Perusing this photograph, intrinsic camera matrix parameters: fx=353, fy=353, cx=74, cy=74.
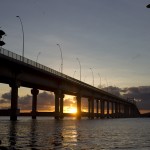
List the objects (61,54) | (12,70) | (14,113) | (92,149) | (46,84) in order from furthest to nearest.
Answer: (61,54) < (46,84) < (14,113) < (12,70) < (92,149)

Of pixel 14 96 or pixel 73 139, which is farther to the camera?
pixel 14 96

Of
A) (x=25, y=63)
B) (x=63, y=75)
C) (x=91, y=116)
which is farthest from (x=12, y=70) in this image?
(x=91, y=116)

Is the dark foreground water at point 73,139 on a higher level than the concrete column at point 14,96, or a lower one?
lower

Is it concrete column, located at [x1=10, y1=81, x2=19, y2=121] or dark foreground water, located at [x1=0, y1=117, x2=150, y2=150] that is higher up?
concrete column, located at [x1=10, y1=81, x2=19, y2=121]

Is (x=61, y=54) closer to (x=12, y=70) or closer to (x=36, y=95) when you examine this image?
(x=36, y=95)

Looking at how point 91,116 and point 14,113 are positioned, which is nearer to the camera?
point 14,113

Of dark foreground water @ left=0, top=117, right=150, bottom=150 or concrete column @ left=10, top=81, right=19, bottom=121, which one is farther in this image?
concrete column @ left=10, top=81, right=19, bottom=121

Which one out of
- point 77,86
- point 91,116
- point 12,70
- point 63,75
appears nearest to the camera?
point 12,70

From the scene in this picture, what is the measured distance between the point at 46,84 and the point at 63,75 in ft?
45.6

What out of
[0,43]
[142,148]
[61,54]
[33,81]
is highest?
[61,54]

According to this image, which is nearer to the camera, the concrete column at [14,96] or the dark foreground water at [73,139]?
the dark foreground water at [73,139]

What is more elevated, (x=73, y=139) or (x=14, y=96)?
(x=14, y=96)

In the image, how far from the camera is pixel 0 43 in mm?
18656

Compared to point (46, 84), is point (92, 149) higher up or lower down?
lower down
